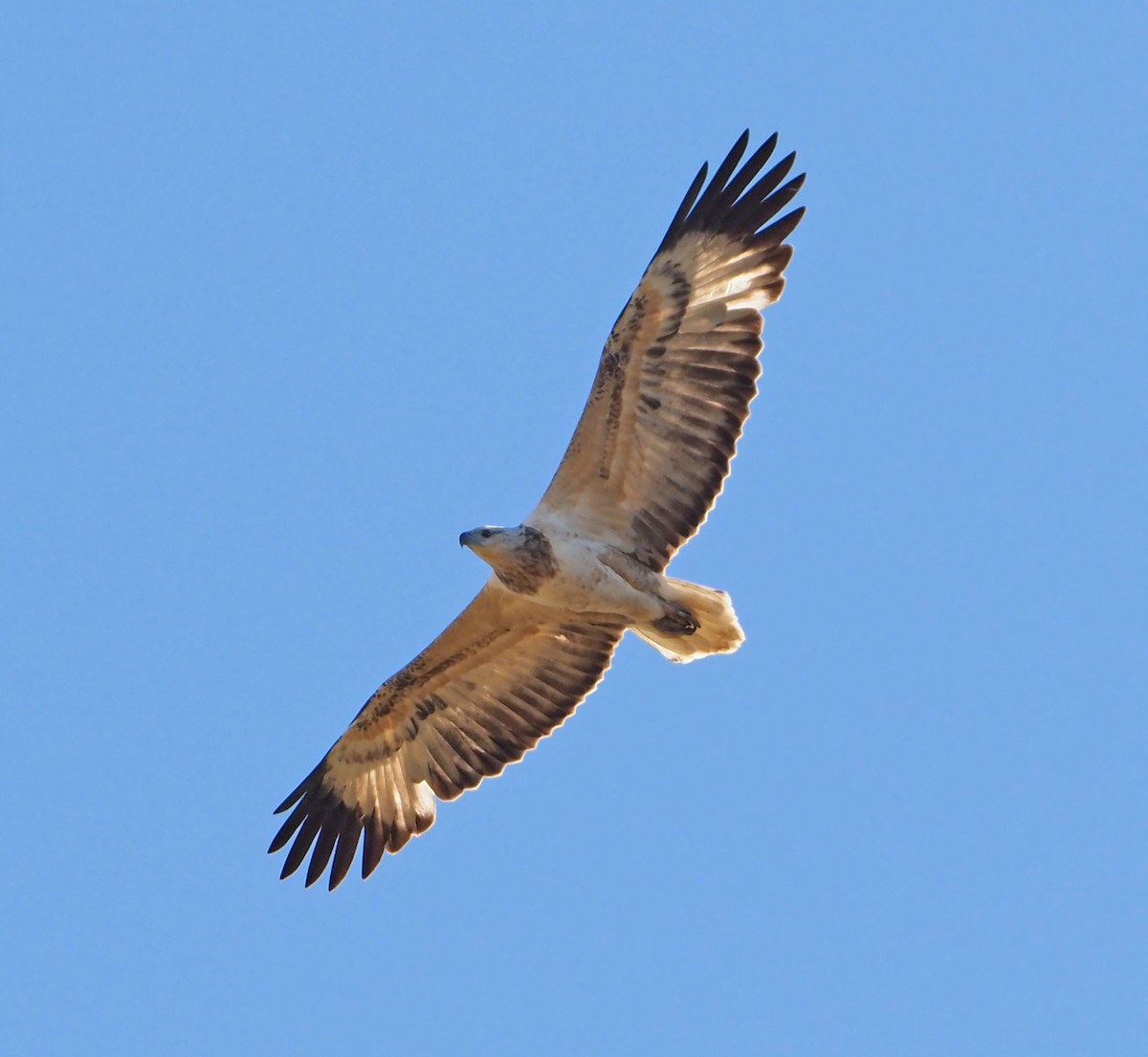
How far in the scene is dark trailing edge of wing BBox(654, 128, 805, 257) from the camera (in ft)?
42.7

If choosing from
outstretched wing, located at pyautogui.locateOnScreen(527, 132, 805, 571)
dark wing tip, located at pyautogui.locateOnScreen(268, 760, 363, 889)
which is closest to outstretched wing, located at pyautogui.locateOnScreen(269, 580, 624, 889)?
dark wing tip, located at pyautogui.locateOnScreen(268, 760, 363, 889)

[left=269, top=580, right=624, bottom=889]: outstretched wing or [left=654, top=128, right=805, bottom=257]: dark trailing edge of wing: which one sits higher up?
[left=654, top=128, right=805, bottom=257]: dark trailing edge of wing

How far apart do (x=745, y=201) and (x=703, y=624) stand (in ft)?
8.55

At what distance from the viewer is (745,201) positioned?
1303 cm

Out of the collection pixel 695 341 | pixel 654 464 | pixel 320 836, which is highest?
pixel 695 341

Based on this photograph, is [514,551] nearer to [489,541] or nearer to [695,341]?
[489,541]

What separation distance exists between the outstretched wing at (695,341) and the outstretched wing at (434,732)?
42.8 inches

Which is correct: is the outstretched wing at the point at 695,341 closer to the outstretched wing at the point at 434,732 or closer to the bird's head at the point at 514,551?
the bird's head at the point at 514,551

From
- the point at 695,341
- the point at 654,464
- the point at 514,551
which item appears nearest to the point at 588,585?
the point at 514,551

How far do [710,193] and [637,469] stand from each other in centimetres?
176

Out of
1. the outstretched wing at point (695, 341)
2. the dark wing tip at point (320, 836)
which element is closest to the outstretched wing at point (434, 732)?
the dark wing tip at point (320, 836)

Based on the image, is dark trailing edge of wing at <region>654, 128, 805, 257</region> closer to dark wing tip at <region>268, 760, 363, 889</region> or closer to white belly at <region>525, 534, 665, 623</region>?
white belly at <region>525, 534, 665, 623</region>

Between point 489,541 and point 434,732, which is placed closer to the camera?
point 489,541

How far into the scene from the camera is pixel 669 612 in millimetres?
13062
